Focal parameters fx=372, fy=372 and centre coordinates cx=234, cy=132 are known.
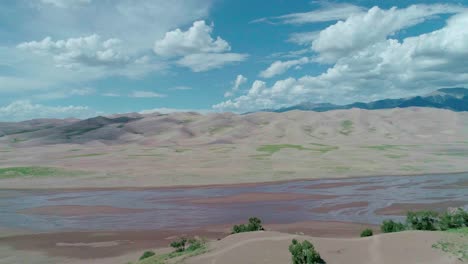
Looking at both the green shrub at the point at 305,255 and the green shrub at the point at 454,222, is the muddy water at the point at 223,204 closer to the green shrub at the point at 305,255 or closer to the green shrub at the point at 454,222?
the green shrub at the point at 454,222

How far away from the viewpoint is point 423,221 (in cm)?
2391

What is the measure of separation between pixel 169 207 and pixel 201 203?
4.39 m

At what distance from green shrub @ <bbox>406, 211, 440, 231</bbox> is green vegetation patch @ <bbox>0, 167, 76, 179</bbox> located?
235ft

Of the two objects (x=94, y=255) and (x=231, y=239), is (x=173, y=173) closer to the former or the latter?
(x=94, y=255)

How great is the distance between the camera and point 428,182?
6388 cm

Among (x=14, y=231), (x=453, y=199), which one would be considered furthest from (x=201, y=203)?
(x=453, y=199)

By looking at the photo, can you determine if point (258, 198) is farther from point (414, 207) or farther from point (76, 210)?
point (76, 210)

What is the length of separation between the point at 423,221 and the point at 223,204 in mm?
28346

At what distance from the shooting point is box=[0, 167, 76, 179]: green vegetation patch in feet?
255

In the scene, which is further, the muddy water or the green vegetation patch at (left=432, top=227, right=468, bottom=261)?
the muddy water

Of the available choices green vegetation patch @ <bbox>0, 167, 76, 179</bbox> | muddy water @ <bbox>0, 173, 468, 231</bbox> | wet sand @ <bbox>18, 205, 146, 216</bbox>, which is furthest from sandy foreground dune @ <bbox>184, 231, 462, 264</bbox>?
green vegetation patch @ <bbox>0, 167, 76, 179</bbox>

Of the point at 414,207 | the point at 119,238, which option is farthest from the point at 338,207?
the point at 119,238

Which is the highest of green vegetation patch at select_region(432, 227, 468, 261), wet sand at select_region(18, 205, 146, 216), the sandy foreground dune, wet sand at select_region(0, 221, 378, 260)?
green vegetation patch at select_region(432, 227, 468, 261)

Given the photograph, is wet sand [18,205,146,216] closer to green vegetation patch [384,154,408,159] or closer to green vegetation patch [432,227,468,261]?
green vegetation patch [432,227,468,261]
